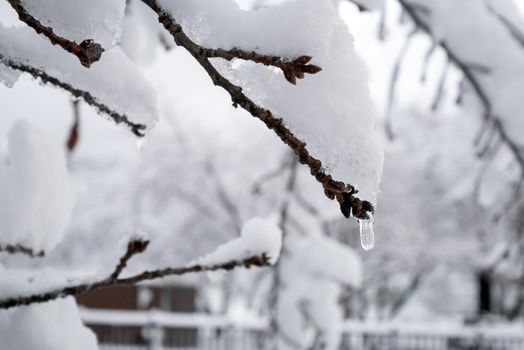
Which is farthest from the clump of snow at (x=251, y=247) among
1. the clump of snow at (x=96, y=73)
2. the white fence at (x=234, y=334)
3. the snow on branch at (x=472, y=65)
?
the white fence at (x=234, y=334)

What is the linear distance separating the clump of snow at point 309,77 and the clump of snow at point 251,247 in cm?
29

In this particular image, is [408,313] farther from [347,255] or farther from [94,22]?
[94,22]

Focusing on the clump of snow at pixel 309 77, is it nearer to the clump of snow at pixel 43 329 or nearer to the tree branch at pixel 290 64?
the tree branch at pixel 290 64

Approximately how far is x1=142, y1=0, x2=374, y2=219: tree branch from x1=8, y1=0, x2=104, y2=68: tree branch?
2.9 inches

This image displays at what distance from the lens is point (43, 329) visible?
2.84 feet

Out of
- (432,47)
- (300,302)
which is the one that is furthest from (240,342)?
(432,47)

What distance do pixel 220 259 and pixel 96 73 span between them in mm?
290

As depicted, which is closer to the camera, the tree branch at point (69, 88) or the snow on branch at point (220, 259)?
the tree branch at point (69, 88)

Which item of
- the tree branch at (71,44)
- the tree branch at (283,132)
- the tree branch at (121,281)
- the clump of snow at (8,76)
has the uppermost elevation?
the clump of snow at (8,76)

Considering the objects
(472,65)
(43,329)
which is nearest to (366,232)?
(43,329)

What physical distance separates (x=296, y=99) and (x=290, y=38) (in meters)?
0.08

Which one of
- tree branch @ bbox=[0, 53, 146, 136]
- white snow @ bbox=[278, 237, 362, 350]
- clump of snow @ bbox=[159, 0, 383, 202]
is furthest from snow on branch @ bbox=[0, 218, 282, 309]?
white snow @ bbox=[278, 237, 362, 350]

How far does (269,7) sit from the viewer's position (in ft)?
1.91

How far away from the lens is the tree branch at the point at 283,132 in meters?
0.53
